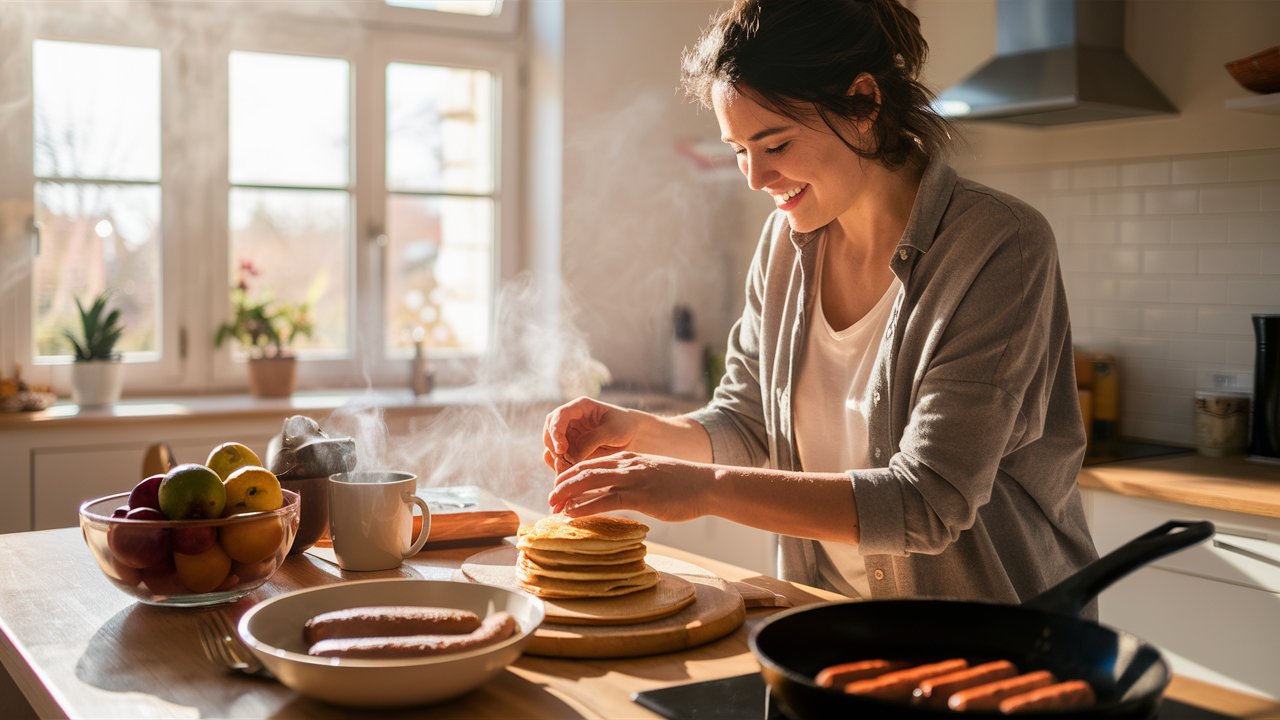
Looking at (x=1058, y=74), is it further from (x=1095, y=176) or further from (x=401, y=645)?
(x=401, y=645)

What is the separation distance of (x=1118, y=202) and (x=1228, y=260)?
0.36 m

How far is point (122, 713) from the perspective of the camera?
1.01 metres

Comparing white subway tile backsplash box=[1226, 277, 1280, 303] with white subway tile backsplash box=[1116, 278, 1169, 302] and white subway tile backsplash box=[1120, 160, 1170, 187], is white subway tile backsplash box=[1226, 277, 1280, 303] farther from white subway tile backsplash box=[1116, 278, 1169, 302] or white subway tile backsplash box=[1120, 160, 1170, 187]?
white subway tile backsplash box=[1120, 160, 1170, 187]

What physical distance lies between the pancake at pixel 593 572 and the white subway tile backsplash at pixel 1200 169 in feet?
7.99

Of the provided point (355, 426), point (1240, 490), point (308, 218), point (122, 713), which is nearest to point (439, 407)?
point (355, 426)

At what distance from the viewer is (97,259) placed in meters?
Answer: 3.48

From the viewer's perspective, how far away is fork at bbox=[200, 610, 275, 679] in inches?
43.3

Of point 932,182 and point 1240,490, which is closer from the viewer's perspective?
point 932,182

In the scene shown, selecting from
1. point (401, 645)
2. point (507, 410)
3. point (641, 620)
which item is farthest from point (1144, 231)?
point (401, 645)

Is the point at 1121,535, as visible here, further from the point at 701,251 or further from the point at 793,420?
the point at 701,251

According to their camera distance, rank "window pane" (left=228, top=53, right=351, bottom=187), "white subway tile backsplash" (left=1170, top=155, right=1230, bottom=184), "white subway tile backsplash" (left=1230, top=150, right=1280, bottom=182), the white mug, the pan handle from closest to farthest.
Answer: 1. the pan handle
2. the white mug
3. "white subway tile backsplash" (left=1230, top=150, right=1280, bottom=182)
4. "white subway tile backsplash" (left=1170, top=155, right=1230, bottom=184)
5. "window pane" (left=228, top=53, right=351, bottom=187)

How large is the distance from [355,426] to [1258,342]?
7.73 feet

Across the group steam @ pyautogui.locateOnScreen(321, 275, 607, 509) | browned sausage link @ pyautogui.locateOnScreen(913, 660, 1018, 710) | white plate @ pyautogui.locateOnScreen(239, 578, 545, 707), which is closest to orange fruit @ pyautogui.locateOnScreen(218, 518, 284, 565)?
white plate @ pyautogui.locateOnScreen(239, 578, 545, 707)

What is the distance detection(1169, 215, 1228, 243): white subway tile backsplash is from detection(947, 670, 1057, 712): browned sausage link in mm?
2675
